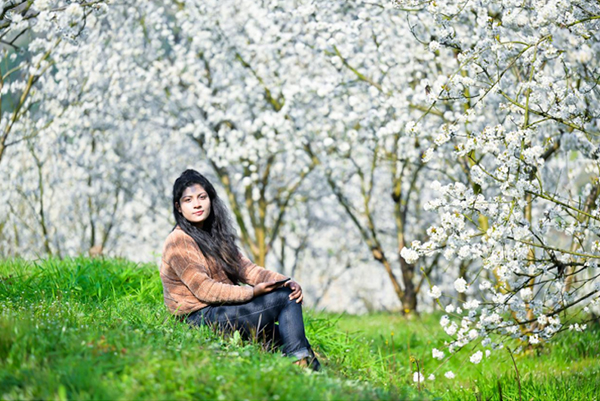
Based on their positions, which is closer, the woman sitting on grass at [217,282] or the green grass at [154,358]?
the green grass at [154,358]

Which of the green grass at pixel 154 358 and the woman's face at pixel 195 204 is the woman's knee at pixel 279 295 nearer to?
the green grass at pixel 154 358

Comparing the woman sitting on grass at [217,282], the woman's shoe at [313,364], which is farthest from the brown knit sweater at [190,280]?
the woman's shoe at [313,364]

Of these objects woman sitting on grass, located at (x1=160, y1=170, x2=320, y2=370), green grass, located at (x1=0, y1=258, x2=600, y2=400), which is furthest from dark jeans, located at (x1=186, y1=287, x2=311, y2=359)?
green grass, located at (x1=0, y1=258, x2=600, y2=400)

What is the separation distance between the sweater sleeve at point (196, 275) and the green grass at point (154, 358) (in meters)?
0.26

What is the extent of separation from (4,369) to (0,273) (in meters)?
2.97

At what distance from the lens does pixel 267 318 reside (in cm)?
413

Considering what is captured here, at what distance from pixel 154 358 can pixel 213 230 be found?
5.80 ft

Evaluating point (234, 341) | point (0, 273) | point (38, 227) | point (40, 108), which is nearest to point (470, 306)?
point (234, 341)

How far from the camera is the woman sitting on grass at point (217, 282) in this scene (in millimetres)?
4105

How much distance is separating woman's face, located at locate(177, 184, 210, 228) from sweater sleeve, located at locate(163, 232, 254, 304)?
0.22 metres

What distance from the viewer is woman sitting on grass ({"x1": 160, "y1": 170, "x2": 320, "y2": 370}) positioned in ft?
13.5

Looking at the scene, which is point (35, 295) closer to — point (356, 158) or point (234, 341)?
Result: point (234, 341)

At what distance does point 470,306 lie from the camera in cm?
457

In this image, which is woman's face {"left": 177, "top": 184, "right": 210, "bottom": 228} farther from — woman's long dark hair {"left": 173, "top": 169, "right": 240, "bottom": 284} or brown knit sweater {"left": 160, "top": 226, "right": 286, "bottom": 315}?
brown knit sweater {"left": 160, "top": 226, "right": 286, "bottom": 315}
